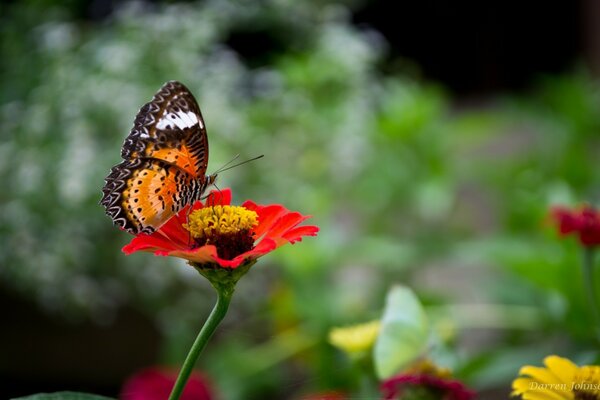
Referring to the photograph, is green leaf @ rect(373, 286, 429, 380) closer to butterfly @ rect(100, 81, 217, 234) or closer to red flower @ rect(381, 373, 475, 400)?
red flower @ rect(381, 373, 475, 400)

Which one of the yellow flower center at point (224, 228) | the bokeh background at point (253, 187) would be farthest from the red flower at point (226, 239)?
the bokeh background at point (253, 187)

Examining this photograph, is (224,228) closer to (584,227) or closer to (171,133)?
(171,133)

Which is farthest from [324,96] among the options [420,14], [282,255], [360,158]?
[420,14]

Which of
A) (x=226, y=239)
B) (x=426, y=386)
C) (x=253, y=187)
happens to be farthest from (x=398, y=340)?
(x=253, y=187)

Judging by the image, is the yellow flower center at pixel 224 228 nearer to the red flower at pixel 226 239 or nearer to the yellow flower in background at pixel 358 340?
the red flower at pixel 226 239

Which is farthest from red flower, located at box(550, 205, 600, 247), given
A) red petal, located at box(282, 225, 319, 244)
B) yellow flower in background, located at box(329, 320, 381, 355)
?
red petal, located at box(282, 225, 319, 244)
